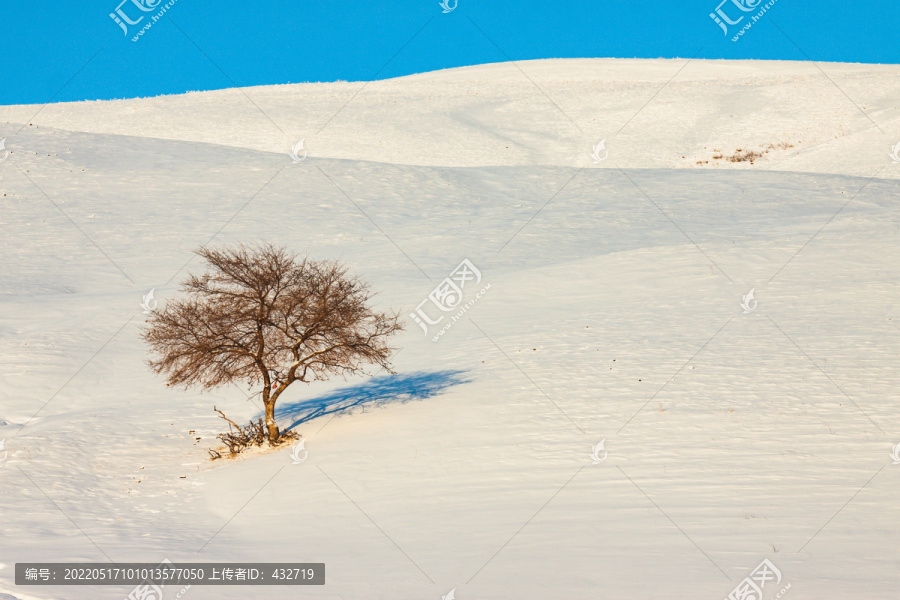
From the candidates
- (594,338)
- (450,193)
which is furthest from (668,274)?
(450,193)

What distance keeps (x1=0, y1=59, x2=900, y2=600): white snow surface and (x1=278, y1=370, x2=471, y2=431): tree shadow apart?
0.15 meters

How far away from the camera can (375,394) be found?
19.2m

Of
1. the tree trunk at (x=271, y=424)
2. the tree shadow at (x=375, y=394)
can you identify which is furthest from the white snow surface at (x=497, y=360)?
the tree trunk at (x=271, y=424)

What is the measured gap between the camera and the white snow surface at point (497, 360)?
32.9 ft

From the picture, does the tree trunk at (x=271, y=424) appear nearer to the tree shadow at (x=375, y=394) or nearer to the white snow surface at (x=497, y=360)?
the white snow surface at (x=497, y=360)

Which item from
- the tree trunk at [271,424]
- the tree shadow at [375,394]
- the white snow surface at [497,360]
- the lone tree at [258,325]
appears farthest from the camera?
the tree shadow at [375,394]

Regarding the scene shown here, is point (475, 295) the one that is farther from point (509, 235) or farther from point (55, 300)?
point (55, 300)

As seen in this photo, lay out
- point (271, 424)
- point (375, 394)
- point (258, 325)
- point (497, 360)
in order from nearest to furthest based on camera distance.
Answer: point (258, 325), point (271, 424), point (375, 394), point (497, 360)

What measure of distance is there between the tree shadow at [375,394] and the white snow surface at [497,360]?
0.50 feet

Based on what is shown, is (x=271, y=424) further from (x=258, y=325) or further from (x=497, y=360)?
(x=497, y=360)

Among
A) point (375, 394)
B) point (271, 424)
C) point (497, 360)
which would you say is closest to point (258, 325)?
point (271, 424)

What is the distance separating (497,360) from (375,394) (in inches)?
134

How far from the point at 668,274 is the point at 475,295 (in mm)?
6635

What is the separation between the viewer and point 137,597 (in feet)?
27.7
